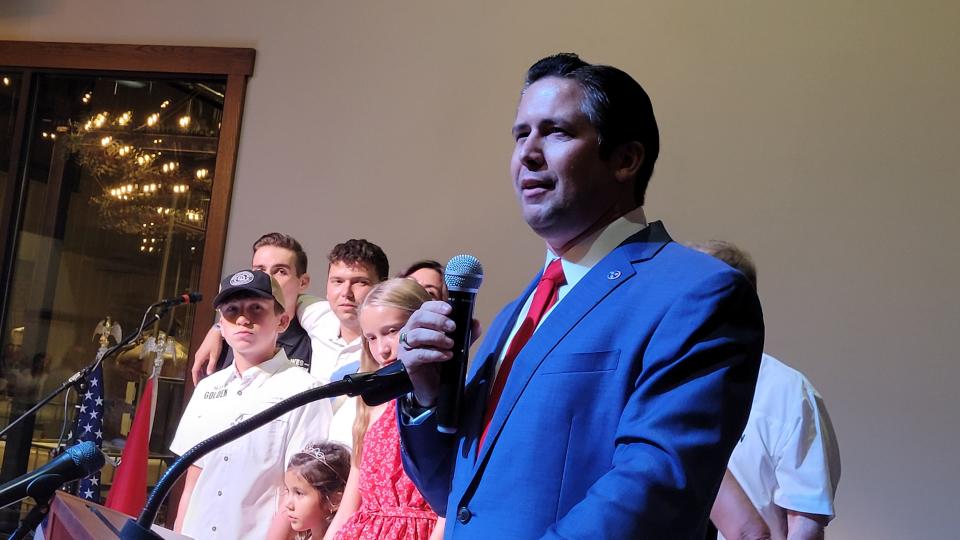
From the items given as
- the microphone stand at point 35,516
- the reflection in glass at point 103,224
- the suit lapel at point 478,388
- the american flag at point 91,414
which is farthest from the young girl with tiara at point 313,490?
the reflection in glass at point 103,224

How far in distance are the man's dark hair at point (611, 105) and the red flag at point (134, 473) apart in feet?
7.85

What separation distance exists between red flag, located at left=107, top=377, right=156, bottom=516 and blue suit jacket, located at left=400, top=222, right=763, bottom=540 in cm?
227

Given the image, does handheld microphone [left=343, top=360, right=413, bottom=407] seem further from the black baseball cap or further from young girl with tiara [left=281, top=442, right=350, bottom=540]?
the black baseball cap

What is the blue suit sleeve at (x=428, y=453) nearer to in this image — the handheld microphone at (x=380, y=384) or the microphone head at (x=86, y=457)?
the handheld microphone at (x=380, y=384)

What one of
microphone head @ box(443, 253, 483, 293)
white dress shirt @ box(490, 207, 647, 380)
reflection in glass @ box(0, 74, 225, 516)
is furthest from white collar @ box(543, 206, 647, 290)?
reflection in glass @ box(0, 74, 225, 516)

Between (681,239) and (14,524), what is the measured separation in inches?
130

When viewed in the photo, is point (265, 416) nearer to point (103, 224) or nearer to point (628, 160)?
point (628, 160)

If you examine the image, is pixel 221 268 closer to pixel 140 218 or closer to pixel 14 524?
pixel 140 218

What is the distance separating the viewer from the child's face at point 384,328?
2.36 metres

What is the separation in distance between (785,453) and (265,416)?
5.53 feet

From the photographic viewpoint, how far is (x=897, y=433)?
357 cm

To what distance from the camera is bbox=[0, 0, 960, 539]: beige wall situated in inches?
142

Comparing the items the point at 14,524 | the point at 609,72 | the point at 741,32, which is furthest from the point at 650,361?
the point at 14,524

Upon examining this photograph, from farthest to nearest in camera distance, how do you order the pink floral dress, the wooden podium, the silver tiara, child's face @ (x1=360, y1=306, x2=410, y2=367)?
the silver tiara → child's face @ (x1=360, y1=306, x2=410, y2=367) → the pink floral dress → the wooden podium
